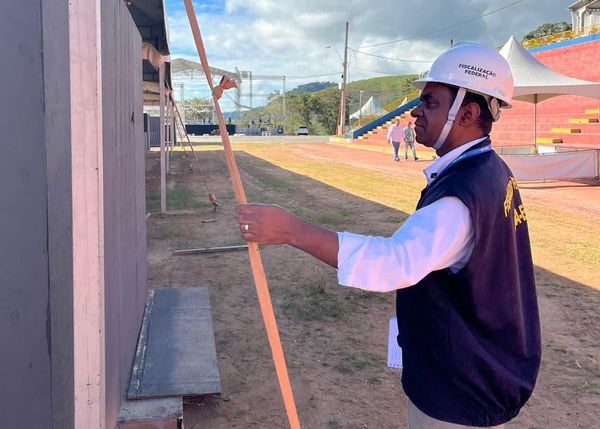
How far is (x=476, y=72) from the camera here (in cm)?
165

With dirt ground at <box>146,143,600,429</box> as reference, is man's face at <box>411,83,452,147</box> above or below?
above

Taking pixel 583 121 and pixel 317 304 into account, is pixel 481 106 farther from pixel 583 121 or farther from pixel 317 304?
pixel 583 121

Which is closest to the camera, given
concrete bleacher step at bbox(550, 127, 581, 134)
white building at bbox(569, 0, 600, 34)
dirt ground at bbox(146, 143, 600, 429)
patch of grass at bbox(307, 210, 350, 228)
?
dirt ground at bbox(146, 143, 600, 429)

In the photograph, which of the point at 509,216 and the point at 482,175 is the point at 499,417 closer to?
the point at 509,216

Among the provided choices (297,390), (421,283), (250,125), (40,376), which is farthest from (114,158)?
(250,125)

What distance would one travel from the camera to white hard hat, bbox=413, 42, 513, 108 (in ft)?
5.41

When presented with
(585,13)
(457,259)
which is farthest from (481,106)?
(585,13)

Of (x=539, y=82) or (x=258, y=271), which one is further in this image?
(x=539, y=82)

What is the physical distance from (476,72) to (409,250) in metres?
0.59

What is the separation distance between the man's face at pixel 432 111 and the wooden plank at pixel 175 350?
2.32m

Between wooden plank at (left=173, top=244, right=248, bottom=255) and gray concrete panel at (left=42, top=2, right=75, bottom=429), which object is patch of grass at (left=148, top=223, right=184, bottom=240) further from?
gray concrete panel at (left=42, top=2, right=75, bottom=429)

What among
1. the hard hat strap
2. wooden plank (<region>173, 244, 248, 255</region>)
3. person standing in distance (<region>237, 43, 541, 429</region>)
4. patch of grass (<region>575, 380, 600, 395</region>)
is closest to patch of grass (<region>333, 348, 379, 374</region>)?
patch of grass (<region>575, 380, 600, 395</region>)

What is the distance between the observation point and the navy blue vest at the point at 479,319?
155 centimetres

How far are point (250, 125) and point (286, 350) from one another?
71671 millimetres
